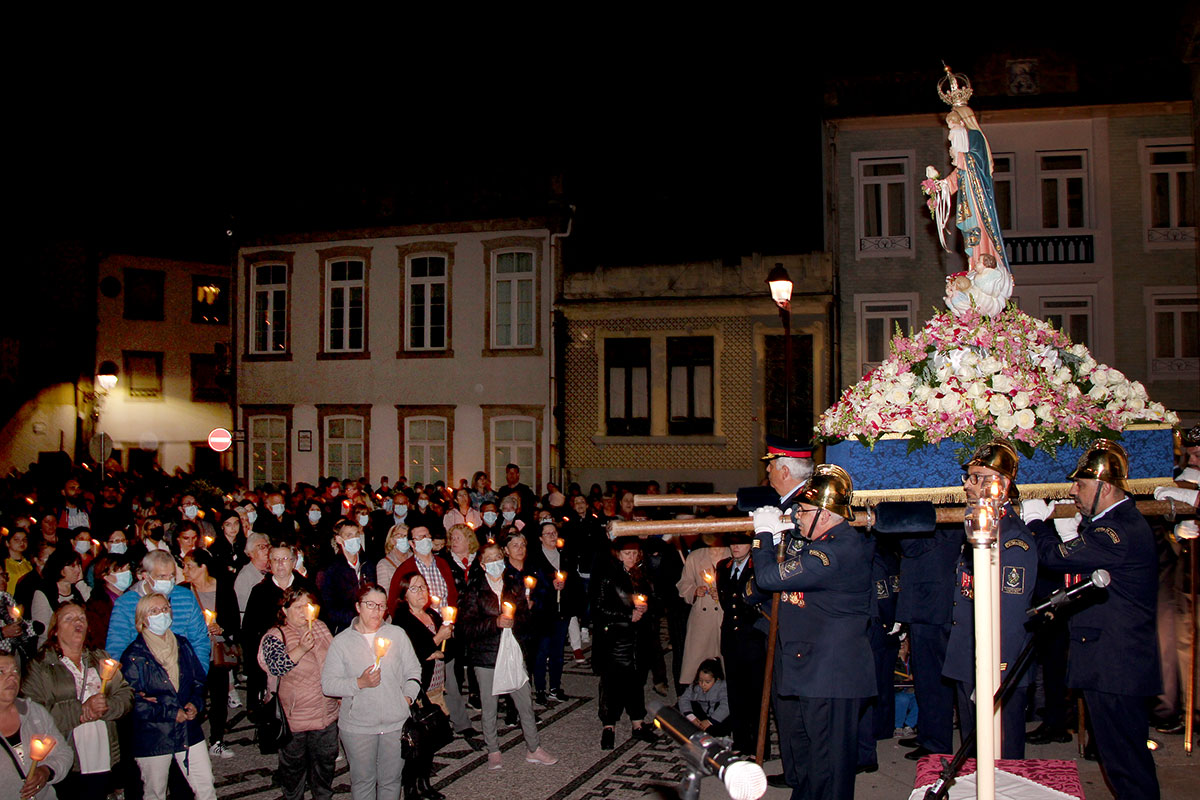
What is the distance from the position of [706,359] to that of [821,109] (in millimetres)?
6840

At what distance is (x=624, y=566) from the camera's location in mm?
9539

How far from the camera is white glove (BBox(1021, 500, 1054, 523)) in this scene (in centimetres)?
689

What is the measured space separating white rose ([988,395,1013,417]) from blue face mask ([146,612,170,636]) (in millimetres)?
6074

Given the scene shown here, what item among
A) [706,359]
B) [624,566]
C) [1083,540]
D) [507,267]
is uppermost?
[507,267]

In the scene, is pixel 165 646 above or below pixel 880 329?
below

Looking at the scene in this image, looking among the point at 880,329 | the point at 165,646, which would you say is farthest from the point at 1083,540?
the point at 880,329

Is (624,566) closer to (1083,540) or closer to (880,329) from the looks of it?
(1083,540)

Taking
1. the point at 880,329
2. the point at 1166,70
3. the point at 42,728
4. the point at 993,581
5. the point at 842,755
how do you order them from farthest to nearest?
1. the point at 880,329
2. the point at 1166,70
3. the point at 42,728
4. the point at 842,755
5. the point at 993,581

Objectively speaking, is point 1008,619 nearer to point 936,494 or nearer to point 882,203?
point 936,494

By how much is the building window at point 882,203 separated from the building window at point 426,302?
38.2 ft

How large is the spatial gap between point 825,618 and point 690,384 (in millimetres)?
18799

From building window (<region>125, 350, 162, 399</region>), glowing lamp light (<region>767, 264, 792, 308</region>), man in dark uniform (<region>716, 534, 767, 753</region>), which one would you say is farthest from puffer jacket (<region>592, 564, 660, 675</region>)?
building window (<region>125, 350, 162, 399</region>)

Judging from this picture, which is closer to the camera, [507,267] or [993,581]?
[993,581]

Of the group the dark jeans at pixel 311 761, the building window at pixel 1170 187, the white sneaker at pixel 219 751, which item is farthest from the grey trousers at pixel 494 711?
the building window at pixel 1170 187
